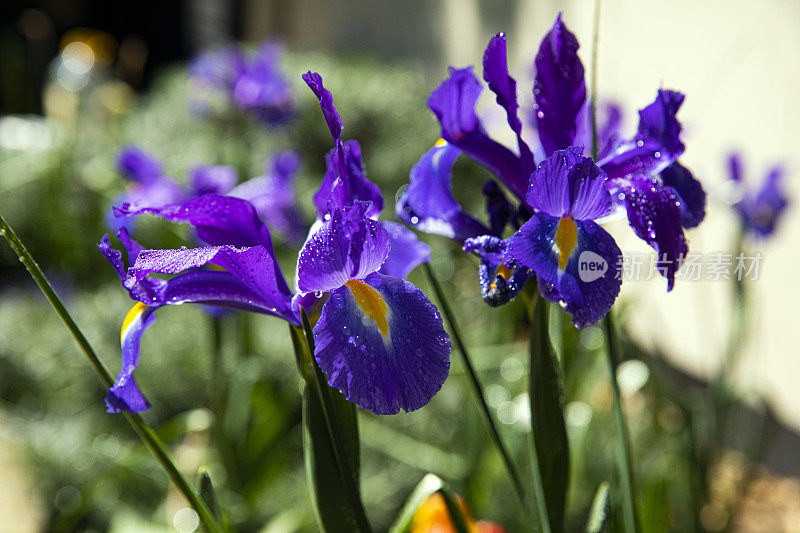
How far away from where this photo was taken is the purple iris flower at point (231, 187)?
106 cm

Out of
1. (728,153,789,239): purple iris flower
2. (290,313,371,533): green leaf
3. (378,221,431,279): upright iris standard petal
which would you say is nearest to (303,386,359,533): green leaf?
(290,313,371,533): green leaf

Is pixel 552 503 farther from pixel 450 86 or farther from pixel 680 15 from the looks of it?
→ pixel 680 15

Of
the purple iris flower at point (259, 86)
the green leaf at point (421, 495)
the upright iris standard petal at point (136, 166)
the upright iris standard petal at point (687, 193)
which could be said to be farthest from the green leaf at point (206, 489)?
the purple iris flower at point (259, 86)

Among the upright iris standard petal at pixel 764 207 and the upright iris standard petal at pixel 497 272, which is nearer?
the upright iris standard petal at pixel 497 272

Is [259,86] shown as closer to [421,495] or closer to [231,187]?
[231,187]

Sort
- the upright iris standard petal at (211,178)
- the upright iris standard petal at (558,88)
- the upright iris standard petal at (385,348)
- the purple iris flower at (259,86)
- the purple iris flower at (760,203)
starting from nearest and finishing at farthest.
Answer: the upright iris standard petal at (385,348) → the upright iris standard petal at (558,88) → the upright iris standard petal at (211,178) → the purple iris flower at (760,203) → the purple iris flower at (259,86)

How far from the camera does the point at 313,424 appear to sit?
460 mm

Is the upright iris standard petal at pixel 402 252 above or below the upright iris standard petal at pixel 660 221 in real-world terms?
below

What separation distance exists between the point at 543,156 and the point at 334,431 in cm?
27

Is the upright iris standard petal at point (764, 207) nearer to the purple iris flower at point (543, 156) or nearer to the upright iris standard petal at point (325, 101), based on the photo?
the purple iris flower at point (543, 156)

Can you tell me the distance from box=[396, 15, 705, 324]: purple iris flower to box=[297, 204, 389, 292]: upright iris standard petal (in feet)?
0.30

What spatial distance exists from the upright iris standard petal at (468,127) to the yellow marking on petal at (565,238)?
0.33 ft

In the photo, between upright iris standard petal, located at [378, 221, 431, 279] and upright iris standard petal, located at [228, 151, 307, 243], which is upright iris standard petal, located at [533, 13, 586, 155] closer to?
upright iris standard petal, located at [378, 221, 431, 279]

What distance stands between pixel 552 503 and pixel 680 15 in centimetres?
187
